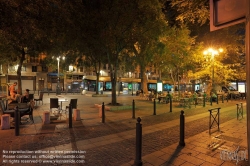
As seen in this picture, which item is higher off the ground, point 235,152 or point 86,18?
point 86,18

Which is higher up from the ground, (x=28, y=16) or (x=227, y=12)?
(x=28, y=16)

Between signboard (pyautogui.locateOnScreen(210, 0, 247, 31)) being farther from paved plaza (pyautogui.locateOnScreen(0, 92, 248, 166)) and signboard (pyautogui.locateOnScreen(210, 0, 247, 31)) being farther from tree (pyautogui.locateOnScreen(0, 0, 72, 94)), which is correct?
tree (pyautogui.locateOnScreen(0, 0, 72, 94))

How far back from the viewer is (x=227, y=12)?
2443 millimetres

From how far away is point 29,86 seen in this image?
131ft

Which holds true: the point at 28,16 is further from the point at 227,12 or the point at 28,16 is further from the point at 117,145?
the point at 227,12

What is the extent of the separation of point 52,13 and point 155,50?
9.15 metres

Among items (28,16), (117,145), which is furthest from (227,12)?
(28,16)

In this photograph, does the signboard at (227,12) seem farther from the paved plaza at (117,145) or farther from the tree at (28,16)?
the tree at (28,16)

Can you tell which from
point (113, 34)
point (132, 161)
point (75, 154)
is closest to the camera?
point (132, 161)

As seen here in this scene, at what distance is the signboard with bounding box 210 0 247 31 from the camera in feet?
7.44

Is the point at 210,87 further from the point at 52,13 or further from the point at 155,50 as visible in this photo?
the point at 52,13

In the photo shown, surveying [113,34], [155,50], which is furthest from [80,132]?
[155,50]

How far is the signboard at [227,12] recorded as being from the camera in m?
2.27

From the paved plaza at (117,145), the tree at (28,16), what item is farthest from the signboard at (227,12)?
the tree at (28,16)
